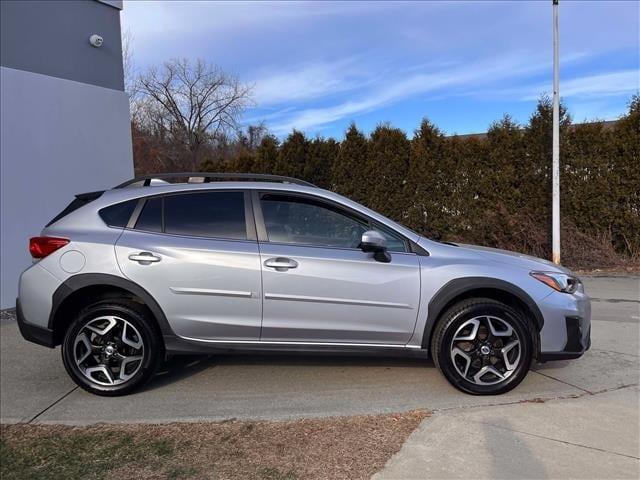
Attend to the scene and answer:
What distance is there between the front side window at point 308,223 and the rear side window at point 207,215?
0.23 meters

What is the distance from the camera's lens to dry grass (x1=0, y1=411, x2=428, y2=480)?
3.23m

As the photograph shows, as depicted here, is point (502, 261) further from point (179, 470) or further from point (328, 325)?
point (179, 470)

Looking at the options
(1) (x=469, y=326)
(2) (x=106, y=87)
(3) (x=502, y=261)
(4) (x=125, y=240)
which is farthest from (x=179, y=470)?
(2) (x=106, y=87)

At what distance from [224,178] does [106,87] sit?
6244 millimetres

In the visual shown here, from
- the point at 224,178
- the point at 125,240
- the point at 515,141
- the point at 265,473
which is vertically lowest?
the point at 265,473

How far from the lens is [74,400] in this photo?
173 inches

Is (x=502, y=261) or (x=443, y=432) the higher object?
(x=502, y=261)

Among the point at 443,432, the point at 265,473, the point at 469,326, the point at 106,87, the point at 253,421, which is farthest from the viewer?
the point at 106,87

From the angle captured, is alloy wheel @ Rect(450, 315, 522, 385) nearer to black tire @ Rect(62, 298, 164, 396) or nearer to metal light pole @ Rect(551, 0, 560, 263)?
black tire @ Rect(62, 298, 164, 396)

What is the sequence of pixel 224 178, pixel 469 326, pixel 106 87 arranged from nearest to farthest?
pixel 469 326
pixel 224 178
pixel 106 87

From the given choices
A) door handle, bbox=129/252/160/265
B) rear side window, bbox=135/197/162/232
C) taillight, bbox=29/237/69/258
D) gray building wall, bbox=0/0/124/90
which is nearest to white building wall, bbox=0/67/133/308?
gray building wall, bbox=0/0/124/90

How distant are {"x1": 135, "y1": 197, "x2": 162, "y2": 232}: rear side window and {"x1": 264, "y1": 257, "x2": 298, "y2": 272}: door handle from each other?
97cm

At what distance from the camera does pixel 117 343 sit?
14.3ft

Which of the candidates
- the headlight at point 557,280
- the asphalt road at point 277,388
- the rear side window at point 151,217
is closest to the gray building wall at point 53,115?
the asphalt road at point 277,388
